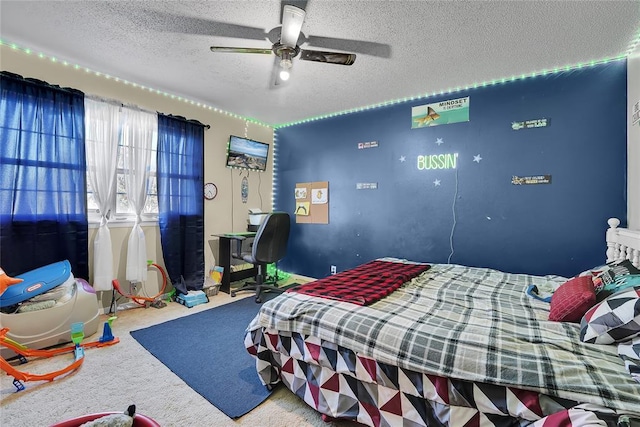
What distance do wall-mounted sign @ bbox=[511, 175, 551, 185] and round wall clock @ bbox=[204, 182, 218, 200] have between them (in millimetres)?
3681

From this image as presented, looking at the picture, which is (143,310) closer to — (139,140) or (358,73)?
(139,140)

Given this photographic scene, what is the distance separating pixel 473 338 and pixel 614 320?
56 centimetres

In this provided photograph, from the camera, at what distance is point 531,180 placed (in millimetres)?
2771

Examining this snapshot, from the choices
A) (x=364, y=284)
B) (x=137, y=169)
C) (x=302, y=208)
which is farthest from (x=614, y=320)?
(x=137, y=169)

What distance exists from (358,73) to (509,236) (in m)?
2.29

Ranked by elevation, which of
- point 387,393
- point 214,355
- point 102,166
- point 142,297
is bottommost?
point 214,355

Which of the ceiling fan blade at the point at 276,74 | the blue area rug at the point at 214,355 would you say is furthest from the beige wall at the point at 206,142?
the ceiling fan blade at the point at 276,74

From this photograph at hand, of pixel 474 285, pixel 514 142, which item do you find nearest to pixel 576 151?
pixel 514 142

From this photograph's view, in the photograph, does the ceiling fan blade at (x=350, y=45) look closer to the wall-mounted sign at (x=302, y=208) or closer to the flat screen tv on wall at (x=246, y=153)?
the flat screen tv on wall at (x=246, y=153)

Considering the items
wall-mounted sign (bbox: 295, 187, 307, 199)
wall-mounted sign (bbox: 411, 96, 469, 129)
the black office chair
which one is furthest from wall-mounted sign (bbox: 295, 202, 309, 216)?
wall-mounted sign (bbox: 411, 96, 469, 129)

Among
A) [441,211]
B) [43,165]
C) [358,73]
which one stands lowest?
[441,211]

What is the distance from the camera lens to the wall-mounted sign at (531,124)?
8.89 feet

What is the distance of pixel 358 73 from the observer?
111 inches

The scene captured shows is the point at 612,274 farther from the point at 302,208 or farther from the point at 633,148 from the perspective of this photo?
the point at 302,208
